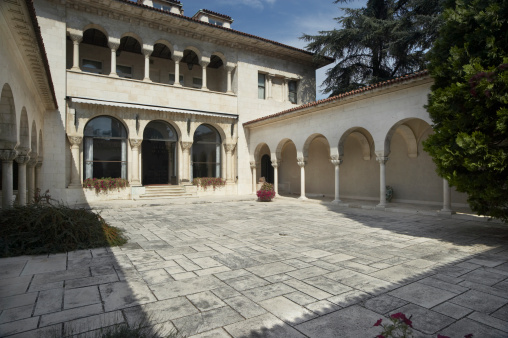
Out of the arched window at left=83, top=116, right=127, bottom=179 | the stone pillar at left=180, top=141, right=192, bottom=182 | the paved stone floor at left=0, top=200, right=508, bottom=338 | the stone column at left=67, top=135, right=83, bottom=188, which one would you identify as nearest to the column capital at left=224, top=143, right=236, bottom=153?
the stone pillar at left=180, top=141, right=192, bottom=182

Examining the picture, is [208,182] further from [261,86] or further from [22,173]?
[22,173]

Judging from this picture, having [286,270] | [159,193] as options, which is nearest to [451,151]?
[286,270]

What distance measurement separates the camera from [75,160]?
1430 centimetres

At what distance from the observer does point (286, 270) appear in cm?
475

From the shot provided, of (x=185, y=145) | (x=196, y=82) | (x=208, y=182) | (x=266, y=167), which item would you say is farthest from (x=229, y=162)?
(x=196, y=82)

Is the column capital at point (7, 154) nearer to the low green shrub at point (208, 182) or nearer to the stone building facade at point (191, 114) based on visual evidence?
the stone building facade at point (191, 114)

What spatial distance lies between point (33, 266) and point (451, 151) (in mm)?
8145

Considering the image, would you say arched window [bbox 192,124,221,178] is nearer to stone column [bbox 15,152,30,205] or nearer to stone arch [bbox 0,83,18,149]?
stone column [bbox 15,152,30,205]

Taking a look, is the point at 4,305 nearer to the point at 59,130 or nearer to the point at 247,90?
the point at 59,130

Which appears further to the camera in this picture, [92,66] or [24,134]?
[92,66]

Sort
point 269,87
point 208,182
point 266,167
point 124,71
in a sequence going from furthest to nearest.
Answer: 1. point 266,167
2. point 269,87
3. point 124,71
4. point 208,182

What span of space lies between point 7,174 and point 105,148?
8.18 m

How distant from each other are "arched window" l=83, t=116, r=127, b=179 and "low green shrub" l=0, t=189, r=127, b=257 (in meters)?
9.31

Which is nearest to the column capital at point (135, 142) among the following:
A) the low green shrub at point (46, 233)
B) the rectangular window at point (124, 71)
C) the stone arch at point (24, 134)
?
the rectangular window at point (124, 71)
